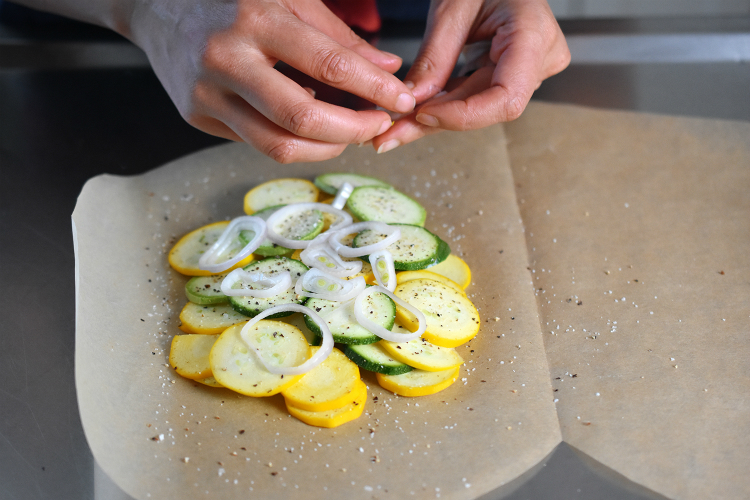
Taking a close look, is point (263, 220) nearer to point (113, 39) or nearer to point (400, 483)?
point (400, 483)

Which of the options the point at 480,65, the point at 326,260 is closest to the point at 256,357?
the point at 326,260

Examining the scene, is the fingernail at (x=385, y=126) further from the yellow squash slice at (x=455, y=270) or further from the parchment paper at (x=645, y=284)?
the parchment paper at (x=645, y=284)

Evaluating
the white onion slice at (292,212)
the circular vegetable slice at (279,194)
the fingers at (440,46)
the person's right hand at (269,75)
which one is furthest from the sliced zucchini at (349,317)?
the fingers at (440,46)

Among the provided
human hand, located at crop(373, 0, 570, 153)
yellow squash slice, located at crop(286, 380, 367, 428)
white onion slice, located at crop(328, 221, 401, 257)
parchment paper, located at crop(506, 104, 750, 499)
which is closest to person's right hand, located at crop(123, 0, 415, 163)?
human hand, located at crop(373, 0, 570, 153)

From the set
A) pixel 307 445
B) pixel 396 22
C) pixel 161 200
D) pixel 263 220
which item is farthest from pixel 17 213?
pixel 396 22

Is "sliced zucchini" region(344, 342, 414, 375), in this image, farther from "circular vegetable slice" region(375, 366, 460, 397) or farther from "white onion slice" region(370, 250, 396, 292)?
"white onion slice" region(370, 250, 396, 292)

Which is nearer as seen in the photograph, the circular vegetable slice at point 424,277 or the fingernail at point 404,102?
the fingernail at point 404,102
